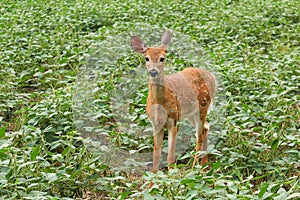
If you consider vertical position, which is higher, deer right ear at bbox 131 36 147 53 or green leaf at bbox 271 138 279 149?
deer right ear at bbox 131 36 147 53

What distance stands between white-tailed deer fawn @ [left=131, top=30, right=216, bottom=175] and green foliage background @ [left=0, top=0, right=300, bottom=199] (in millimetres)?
264

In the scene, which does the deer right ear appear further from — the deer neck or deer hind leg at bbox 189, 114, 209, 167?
deer hind leg at bbox 189, 114, 209, 167

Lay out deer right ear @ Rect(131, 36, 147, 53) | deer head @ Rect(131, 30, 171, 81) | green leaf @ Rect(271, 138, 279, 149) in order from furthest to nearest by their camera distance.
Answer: green leaf @ Rect(271, 138, 279, 149) < deer right ear @ Rect(131, 36, 147, 53) < deer head @ Rect(131, 30, 171, 81)

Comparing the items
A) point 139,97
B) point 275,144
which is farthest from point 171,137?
point 139,97

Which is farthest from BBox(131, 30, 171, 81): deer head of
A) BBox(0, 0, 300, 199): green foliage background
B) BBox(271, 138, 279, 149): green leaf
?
BBox(271, 138, 279, 149): green leaf

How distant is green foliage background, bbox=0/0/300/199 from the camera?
4.22 metres

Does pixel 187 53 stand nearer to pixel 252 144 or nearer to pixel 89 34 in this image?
pixel 89 34

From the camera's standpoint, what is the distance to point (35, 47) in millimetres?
8602

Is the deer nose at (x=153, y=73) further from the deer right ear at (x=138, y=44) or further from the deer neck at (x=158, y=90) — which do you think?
the deer right ear at (x=138, y=44)

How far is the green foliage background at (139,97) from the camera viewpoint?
13.9 ft

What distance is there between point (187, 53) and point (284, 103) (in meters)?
2.11

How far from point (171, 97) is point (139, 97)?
1.72 m

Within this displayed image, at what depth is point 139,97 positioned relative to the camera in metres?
6.36

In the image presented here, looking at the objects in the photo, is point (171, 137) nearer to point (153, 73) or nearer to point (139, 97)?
point (153, 73)
